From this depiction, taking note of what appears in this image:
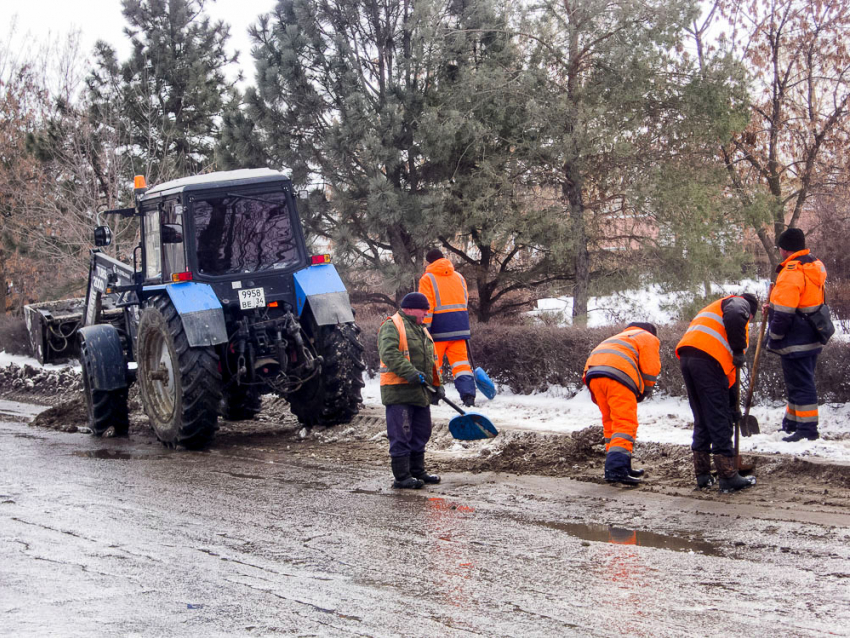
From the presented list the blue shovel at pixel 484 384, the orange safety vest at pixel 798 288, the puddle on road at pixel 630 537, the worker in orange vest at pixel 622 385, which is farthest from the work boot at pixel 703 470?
the blue shovel at pixel 484 384

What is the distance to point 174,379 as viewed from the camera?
970 cm

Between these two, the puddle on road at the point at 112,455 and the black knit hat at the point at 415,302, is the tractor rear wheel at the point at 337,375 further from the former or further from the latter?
the black knit hat at the point at 415,302

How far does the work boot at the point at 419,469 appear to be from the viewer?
7.75 m

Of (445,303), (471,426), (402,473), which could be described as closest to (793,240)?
(471,426)

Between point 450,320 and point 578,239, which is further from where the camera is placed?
point 578,239

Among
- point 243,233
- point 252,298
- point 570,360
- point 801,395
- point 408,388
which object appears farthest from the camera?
point 570,360

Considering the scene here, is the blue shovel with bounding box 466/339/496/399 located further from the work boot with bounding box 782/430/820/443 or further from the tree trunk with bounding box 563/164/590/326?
the tree trunk with bounding box 563/164/590/326

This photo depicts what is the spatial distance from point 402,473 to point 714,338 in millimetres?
2606

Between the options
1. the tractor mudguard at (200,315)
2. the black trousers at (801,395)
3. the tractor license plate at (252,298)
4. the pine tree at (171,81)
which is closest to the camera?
the black trousers at (801,395)

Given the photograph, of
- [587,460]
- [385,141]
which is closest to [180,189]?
[587,460]

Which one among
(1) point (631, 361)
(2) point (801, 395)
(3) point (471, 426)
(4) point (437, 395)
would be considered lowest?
(3) point (471, 426)

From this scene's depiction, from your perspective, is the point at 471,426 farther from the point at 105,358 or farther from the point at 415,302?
the point at 105,358

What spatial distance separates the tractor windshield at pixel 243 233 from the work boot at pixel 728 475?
5.40 meters

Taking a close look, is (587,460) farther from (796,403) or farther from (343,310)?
(343,310)
